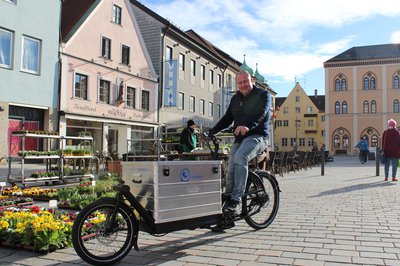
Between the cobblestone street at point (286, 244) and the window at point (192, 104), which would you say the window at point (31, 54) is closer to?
the window at point (192, 104)

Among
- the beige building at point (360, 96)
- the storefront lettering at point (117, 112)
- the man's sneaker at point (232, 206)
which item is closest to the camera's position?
the man's sneaker at point (232, 206)

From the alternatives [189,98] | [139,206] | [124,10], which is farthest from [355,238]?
[189,98]

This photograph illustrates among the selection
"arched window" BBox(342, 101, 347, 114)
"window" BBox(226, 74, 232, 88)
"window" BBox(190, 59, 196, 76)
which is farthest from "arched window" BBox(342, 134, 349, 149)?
"window" BBox(190, 59, 196, 76)

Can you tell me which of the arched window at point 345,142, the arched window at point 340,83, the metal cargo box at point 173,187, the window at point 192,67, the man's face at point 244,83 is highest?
the arched window at point 340,83

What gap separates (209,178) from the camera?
15.4 feet

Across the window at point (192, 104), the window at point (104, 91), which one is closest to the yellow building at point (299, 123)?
the window at point (192, 104)

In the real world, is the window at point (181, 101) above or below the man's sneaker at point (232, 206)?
above

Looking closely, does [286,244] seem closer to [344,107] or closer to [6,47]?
[6,47]

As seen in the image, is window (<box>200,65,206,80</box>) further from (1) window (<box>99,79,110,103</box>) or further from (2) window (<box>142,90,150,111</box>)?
(1) window (<box>99,79,110,103</box>)

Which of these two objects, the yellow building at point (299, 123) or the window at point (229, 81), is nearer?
the window at point (229, 81)

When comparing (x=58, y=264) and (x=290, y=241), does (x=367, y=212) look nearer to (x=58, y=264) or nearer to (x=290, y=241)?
(x=290, y=241)

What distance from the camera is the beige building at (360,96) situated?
228 feet

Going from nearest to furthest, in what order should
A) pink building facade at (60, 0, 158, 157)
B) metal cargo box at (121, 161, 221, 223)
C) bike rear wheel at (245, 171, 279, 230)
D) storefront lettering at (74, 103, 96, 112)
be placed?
metal cargo box at (121, 161, 221, 223) → bike rear wheel at (245, 171, 279, 230) → pink building facade at (60, 0, 158, 157) → storefront lettering at (74, 103, 96, 112)

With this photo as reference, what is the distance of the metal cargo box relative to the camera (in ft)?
13.4
